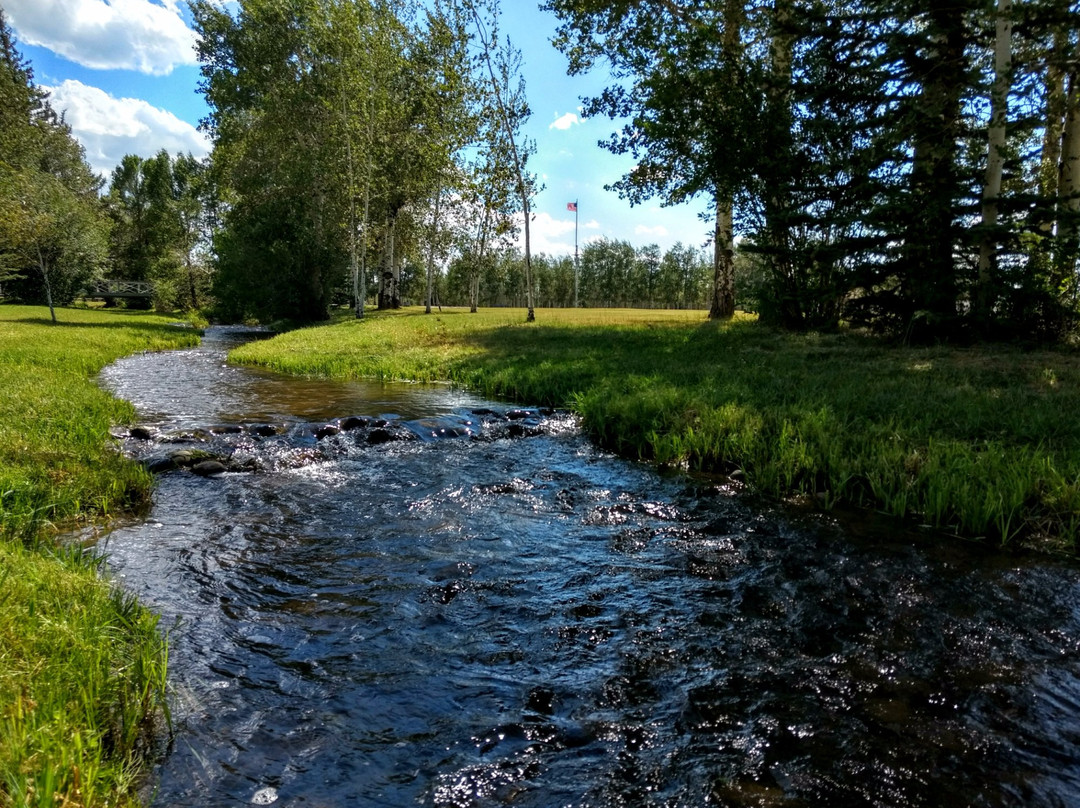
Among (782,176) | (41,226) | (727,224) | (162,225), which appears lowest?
(727,224)

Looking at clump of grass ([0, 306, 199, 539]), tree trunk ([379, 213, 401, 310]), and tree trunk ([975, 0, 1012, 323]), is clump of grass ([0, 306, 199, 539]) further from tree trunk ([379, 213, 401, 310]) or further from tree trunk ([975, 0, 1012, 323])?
tree trunk ([379, 213, 401, 310])

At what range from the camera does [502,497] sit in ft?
22.1

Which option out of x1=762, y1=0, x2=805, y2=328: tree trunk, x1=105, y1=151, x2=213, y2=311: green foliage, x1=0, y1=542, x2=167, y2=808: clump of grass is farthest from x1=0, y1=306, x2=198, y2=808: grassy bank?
x1=105, y1=151, x2=213, y2=311: green foliage

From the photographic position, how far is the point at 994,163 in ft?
39.4

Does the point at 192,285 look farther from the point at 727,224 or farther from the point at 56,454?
the point at 56,454

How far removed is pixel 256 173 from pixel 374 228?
794 centimetres

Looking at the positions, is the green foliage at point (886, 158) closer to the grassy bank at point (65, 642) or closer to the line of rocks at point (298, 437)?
the line of rocks at point (298, 437)

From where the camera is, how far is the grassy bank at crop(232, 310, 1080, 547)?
5.72 meters

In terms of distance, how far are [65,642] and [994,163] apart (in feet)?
52.1

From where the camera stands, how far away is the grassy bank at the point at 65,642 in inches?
87.0

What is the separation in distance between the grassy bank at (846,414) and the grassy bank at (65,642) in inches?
241

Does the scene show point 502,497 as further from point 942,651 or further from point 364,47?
point 364,47

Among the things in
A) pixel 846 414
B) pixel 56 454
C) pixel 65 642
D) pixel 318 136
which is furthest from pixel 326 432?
pixel 318 136

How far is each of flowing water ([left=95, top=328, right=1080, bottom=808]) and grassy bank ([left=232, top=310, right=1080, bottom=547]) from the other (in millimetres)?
705
